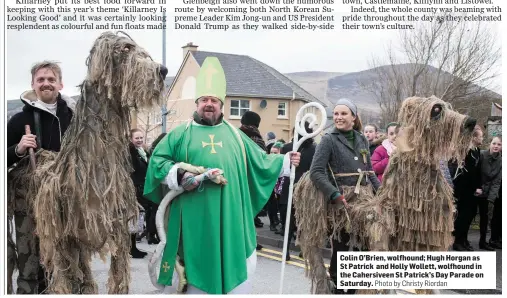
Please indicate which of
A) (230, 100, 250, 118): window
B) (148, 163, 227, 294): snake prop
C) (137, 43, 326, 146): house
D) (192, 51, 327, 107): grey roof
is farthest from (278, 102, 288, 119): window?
(148, 163, 227, 294): snake prop

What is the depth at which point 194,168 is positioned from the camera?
3.87 meters

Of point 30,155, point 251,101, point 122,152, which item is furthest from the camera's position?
point 251,101

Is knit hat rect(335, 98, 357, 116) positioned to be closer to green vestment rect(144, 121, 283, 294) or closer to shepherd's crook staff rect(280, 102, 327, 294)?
shepherd's crook staff rect(280, 102, 327, 294)

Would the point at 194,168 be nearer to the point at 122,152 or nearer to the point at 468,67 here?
the point at 122,152

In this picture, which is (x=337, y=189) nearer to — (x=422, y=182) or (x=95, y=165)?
(x=422, y=182)

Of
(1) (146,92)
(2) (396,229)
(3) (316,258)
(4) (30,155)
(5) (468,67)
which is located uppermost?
(5) (468,67)

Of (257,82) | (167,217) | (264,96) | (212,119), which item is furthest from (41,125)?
(264,96)

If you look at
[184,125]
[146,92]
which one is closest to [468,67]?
[184,125]

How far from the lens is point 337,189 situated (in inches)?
171

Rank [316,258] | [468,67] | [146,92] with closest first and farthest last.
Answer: [146,92] → [316,258] → [468,67]

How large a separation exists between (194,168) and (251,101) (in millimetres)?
18612

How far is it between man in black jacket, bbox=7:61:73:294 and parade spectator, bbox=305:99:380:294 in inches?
79.1

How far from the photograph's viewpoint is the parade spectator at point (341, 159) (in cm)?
443

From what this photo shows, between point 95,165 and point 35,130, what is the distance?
85 cm
